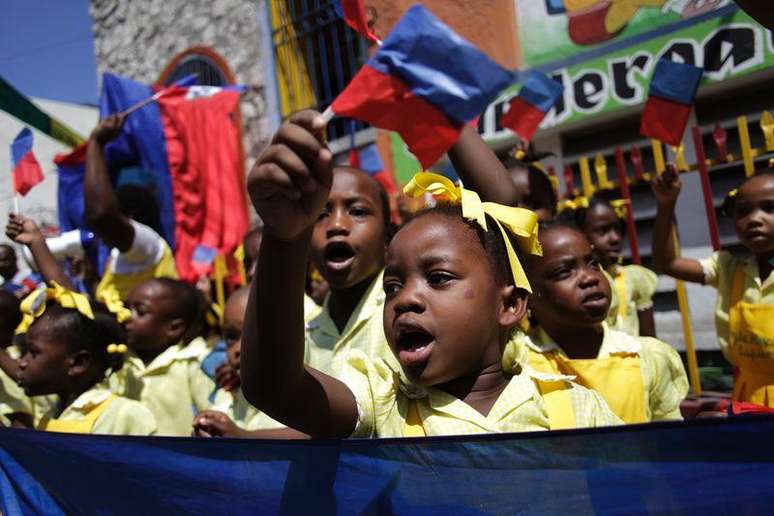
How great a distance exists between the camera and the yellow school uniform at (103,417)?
2.52 meters

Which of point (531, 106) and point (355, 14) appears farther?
point (531, 106)

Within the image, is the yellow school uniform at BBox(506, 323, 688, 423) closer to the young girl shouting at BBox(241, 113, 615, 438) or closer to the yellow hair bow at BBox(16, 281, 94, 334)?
the young girl shouting at BBox(241, 113, 615, 438)

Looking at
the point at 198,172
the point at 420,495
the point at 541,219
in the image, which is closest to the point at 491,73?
the point at 420,495

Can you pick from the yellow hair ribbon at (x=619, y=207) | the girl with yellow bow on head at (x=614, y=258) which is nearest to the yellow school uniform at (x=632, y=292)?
the girl with yellow bow on head at (x=614, y=258)

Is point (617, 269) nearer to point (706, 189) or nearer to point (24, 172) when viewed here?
point (706, 189)

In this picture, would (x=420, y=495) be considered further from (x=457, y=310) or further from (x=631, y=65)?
(x=631, y=65)

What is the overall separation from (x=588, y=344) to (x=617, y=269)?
1775mm

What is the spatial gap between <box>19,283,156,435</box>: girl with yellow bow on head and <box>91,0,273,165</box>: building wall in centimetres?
566

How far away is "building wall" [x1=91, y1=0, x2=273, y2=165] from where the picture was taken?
337 inches

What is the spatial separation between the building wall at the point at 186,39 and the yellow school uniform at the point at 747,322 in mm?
6387

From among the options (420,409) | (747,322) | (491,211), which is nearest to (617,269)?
(747,322)

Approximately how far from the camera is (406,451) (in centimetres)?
124

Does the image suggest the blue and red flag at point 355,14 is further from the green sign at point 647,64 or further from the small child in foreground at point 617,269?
the green sign at point 647,64

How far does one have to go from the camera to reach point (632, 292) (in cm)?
396
